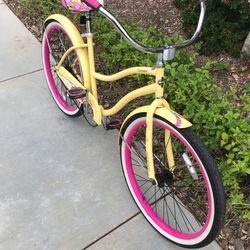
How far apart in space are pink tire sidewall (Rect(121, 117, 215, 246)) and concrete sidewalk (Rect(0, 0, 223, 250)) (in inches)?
3.5

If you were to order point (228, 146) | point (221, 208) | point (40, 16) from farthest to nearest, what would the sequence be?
point (40, 16), point (228, 146), point (221, 208)

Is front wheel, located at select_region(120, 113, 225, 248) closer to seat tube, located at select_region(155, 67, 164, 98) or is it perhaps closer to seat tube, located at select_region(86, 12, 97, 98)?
seat tube, located at select_region(155, 67, 164, 98)

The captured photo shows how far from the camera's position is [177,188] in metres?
2.64

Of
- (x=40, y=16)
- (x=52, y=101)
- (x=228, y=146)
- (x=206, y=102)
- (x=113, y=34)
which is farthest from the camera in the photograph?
(x=40, y=16)

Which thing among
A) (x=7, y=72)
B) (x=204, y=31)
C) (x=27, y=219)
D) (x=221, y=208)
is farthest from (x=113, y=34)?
(x=221, y=208)

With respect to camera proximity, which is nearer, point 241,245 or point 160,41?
point 241,245

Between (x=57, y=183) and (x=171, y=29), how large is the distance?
81.8 inches

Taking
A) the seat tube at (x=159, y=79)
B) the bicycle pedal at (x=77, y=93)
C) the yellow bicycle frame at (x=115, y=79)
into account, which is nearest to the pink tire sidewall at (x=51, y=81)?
the yellow bicycle frame at (x=115, y=79)

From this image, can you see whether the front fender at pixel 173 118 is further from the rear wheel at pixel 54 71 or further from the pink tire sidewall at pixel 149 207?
the rear wheel at pixel 54 71

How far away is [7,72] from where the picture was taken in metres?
3.71

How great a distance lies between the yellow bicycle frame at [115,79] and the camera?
6.36ft

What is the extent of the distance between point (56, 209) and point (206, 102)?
144 cm

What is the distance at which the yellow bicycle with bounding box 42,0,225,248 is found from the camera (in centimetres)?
189

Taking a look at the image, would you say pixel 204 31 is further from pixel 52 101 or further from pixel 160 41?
pixel 52 101
